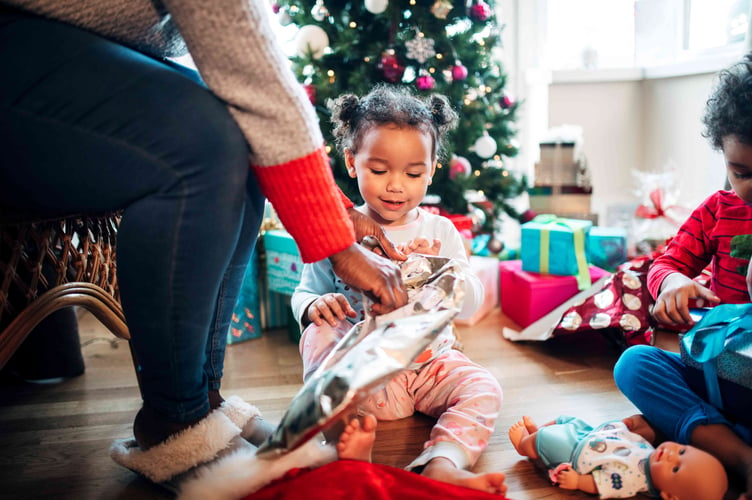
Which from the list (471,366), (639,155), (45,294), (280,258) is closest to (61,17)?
(45,294)

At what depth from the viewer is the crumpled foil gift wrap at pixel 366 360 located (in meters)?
0.73

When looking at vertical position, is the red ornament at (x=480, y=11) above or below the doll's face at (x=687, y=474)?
above

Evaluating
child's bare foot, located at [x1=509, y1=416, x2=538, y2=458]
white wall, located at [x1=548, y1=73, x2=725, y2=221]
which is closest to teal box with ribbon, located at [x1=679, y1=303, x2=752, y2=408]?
child's bare foot, located at [x1=509, y1=416, x2=538, y2=458]

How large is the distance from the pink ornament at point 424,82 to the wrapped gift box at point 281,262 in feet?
2.35

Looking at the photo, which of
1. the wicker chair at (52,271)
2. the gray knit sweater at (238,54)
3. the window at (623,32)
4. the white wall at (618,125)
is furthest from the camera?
the white wall at (618,125)

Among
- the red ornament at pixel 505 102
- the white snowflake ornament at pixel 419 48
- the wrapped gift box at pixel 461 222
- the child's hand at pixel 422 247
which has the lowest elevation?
the wrapped gift box at pixel 461 222

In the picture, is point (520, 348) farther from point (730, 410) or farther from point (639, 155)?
Answer: point (639, 155)

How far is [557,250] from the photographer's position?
1798 millimetres

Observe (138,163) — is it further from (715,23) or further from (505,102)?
(715,23)

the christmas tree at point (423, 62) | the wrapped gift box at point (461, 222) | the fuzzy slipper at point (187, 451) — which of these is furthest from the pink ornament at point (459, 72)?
the fuzzy slipper at point (187, 451)

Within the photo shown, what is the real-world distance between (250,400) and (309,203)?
0.70 m

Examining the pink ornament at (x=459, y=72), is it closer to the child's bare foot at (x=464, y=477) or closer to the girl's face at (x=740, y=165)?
the girl's face at (x=740, y=165)

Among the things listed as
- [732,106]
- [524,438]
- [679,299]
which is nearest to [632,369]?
[679,299]

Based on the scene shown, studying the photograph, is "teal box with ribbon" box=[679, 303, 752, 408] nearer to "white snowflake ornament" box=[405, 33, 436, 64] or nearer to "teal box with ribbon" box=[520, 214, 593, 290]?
"teal box with ribbon" box=[520, 214, 593, 290]
